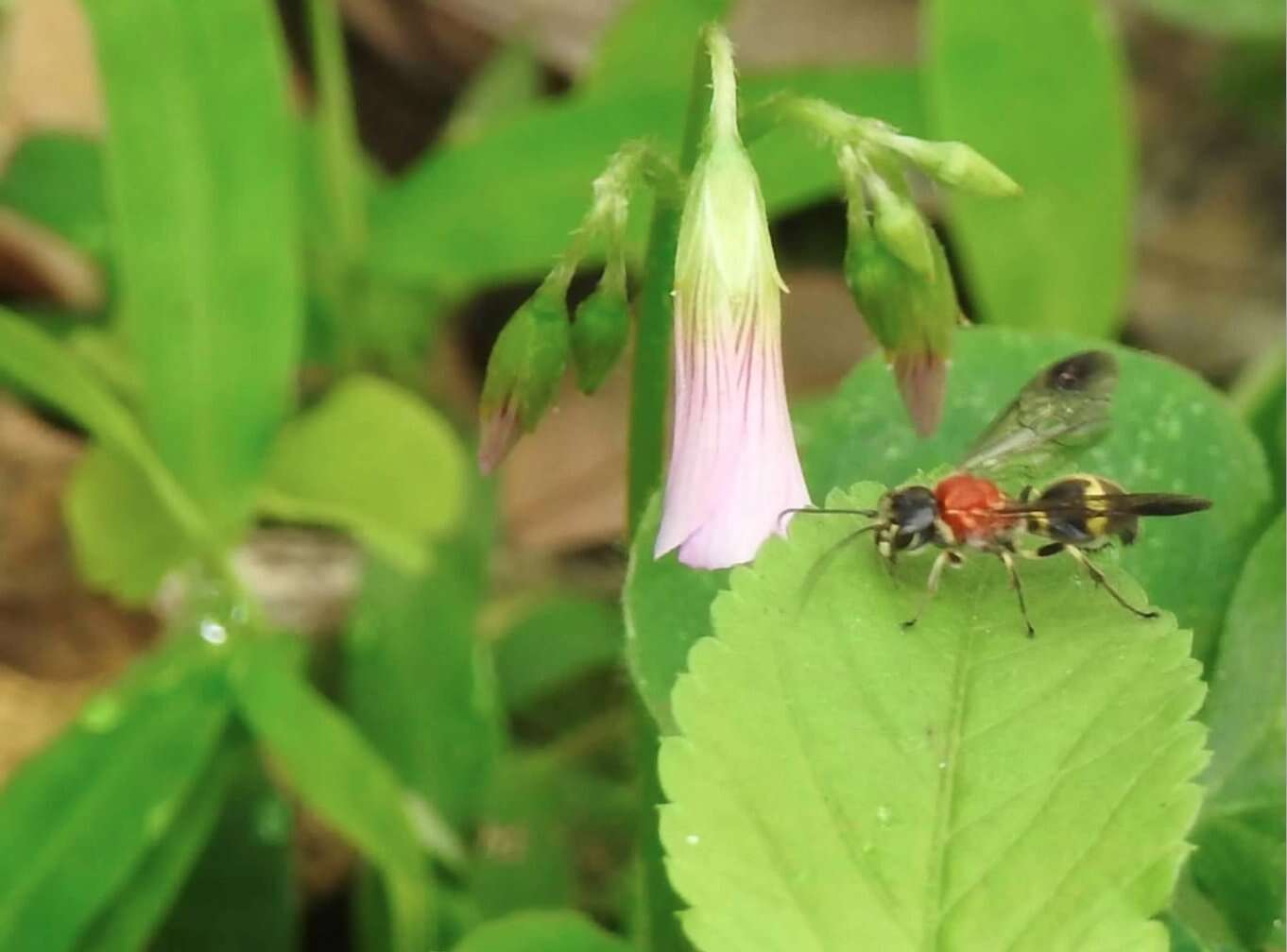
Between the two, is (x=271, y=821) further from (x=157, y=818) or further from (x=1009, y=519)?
(x=1009, y=519)

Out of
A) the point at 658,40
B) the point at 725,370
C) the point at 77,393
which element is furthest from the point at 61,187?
the point at 725,370

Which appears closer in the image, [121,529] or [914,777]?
[914,777]

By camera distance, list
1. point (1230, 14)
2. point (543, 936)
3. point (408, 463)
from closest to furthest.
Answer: point (543, 936) → point (408, 463) → point (1230, 14)

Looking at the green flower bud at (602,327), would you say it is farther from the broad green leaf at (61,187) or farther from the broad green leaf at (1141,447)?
the broad green leaf at (61,187)

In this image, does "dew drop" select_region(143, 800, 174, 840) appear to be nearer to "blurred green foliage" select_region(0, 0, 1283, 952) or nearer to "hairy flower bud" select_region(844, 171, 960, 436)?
"blurred green foliage" select_region(0, 0, 1283, 952)

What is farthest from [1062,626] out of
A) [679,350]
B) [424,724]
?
[424,724]

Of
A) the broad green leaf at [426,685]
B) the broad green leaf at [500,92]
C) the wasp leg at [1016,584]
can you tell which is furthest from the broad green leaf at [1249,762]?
the broad green leaf at [500,92]

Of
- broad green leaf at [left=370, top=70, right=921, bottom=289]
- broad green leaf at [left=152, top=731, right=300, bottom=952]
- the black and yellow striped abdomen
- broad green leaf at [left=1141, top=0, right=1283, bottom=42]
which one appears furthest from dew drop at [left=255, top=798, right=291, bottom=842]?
broad green leaf at [left=1141, top=0, right=1283, bottom=42]
